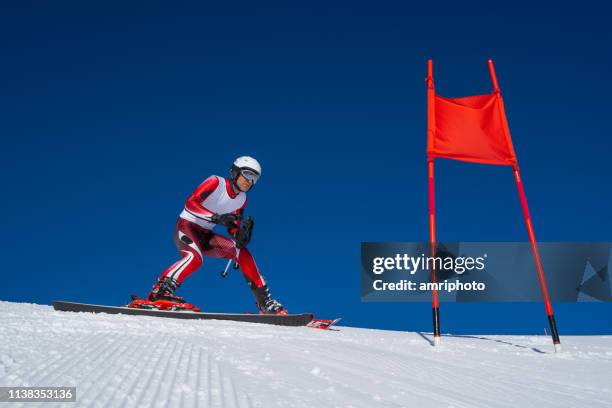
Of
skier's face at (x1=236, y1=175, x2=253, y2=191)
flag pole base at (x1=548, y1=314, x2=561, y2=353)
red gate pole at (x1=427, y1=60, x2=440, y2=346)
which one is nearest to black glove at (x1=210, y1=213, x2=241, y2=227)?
skier's face at (x1=236, y1=175, x2=253, y2=191)

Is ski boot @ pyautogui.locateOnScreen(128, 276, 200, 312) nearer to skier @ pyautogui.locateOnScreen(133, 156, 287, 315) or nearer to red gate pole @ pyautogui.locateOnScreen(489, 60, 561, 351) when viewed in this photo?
skier @ pyautogui.locateOnScreen(133, 156, 287, 315)

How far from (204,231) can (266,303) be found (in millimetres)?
1469

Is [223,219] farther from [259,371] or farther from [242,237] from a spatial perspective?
[259,371]

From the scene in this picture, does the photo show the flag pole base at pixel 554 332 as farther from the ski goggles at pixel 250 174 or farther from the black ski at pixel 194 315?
the ski goggles at pixel 250 174

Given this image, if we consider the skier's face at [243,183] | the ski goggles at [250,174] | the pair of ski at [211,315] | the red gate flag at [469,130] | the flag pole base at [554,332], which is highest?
the red gate flag at [469,130]

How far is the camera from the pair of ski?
22.0 feet

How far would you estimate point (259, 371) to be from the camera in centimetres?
284

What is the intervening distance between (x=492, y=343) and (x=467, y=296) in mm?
2688

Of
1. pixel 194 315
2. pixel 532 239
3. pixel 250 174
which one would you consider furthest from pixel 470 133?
pixel 194 315

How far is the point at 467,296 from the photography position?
9180 millimetres

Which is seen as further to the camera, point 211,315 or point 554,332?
point 211,315

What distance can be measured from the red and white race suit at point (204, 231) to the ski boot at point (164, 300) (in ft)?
0.37

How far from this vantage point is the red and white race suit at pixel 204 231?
7280mm

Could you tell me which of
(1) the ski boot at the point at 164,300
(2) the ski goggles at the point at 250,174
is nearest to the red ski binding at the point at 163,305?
(1) the ski boot at the point at 164,300
